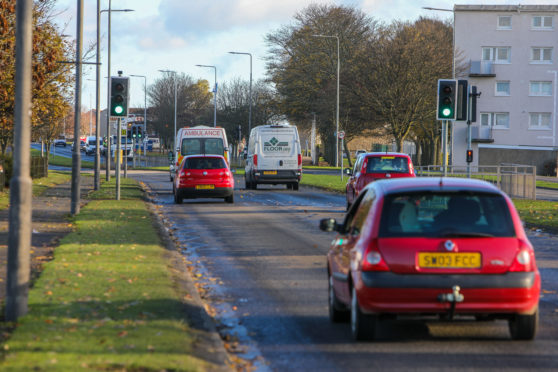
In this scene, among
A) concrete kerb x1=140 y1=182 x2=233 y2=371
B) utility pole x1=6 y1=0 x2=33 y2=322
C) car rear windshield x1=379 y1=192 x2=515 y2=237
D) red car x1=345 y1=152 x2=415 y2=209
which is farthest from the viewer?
red car x1=345 y1=152 x2=415 y2=209

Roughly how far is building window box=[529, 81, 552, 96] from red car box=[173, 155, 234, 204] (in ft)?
→ 153

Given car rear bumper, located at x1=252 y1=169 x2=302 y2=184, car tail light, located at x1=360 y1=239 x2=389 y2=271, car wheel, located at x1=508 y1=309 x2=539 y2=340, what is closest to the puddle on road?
car tail light, located at x1=360 y1=239 x2=389 y2=271

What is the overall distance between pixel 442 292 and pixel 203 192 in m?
21.0

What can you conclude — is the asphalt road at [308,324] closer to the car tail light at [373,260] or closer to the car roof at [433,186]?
the car tail light at [373,260]

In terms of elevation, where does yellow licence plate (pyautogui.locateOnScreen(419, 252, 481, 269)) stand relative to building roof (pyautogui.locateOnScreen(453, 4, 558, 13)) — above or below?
below

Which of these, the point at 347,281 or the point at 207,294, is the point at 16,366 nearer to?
the point at 347,281

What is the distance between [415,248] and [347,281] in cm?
85

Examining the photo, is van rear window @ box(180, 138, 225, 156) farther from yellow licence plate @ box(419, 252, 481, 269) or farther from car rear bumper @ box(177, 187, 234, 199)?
yellow licence plate @ box(419, 252, 481, 269)

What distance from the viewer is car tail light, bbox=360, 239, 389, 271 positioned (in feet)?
22.8

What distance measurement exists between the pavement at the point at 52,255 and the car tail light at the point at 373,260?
1311 millimetres

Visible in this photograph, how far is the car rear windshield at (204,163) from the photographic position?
91.2 ft

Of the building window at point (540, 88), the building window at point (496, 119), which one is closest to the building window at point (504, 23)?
the building window at point (540, 88)

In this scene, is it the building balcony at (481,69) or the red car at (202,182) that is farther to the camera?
the building balcony at (481,69)

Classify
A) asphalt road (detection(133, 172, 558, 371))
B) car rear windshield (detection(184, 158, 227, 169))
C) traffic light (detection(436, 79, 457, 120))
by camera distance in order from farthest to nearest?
1. car rear windshield (detection(184, 158, 227, 169))
2. traffic light (detection(436, 79, 457, 120))
3. asphalt road (detection(133, 172, 558, 371))
